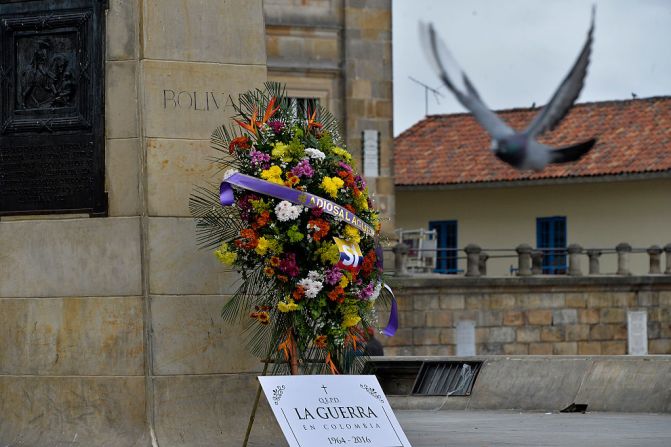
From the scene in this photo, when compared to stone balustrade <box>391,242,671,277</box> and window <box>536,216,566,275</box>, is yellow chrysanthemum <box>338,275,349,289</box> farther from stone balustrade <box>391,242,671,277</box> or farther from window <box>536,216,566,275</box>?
window <box>536,216,566,275</box>

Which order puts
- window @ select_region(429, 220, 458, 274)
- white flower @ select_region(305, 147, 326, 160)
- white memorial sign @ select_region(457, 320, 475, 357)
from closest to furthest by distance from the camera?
white flower @ select_region(305, 147, 326, 160) < white memorial sign @ select_region(457, 320, 475, 357) < window @ select_region(429, 220, 458, 274)

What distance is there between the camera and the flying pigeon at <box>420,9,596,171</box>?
7.88m

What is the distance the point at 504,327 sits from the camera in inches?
1737

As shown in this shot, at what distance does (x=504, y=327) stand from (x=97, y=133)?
3161cm

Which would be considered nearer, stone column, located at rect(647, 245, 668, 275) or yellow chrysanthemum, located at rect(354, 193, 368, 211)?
yellow chrysanthemum, located at rect(354, 193, 368, 211)

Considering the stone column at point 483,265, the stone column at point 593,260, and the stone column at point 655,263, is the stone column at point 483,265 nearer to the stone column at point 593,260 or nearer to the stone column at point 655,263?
the stone column at point 593,260

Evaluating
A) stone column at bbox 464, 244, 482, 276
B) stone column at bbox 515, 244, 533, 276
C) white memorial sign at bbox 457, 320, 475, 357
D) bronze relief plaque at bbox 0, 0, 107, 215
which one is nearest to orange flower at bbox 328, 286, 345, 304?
bronze relief plaque at bbox 0, 0, 107, 215

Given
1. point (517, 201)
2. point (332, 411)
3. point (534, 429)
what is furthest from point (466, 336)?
point (332, 411)

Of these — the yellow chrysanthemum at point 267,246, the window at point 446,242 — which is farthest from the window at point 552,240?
the yellow chrysanthemum at point 267,246

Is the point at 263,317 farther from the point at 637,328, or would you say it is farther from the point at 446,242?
the point at 446,242

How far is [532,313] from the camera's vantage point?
4444 cm

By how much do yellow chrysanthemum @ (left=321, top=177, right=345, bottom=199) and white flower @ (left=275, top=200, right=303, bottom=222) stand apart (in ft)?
0.84

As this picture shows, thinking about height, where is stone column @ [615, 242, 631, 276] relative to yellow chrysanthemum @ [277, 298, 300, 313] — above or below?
below

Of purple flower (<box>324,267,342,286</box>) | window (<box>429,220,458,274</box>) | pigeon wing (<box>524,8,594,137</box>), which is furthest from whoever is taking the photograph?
window (<box>429,220,458,274</box>)
